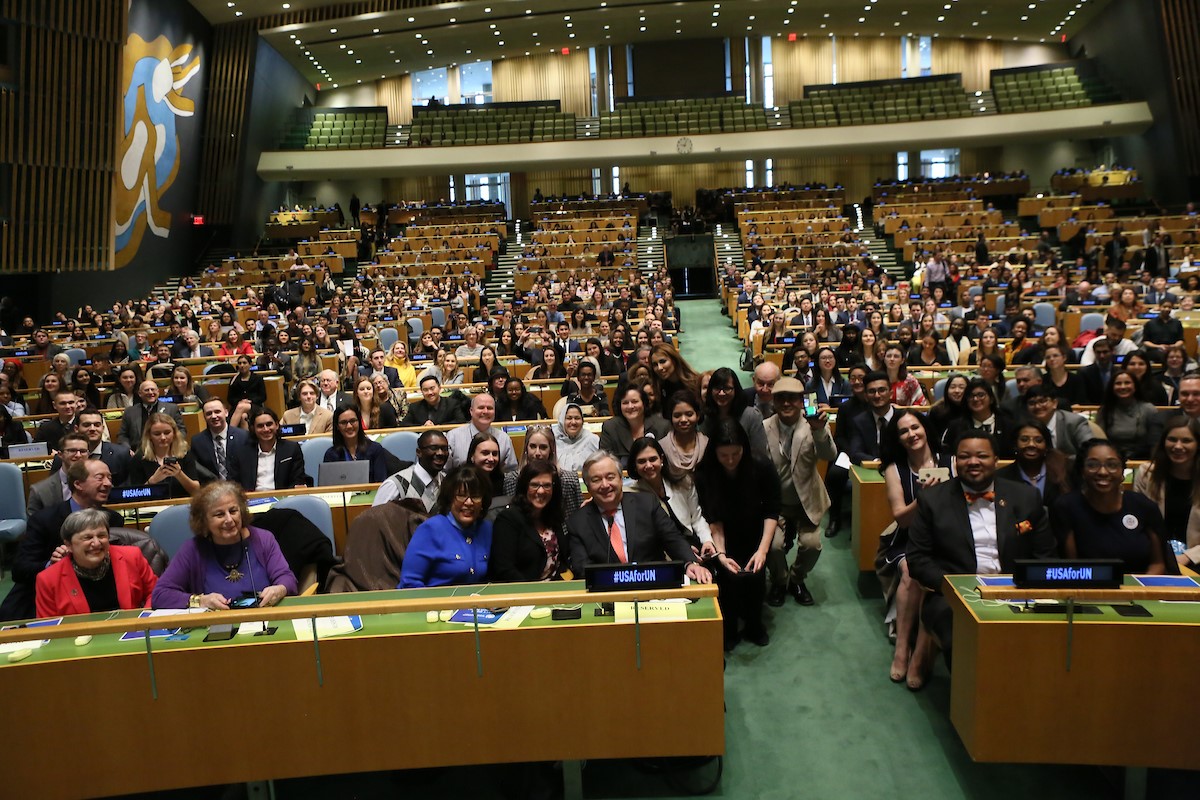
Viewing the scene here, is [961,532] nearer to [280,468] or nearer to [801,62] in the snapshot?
[280,468]

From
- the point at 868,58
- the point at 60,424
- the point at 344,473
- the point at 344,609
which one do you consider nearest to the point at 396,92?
the point at 868,58

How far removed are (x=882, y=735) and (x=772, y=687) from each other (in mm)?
515

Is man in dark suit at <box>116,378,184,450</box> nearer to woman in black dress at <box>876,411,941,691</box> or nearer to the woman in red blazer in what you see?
the woman in red blazer

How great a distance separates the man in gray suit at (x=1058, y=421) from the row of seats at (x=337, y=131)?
21.0 m

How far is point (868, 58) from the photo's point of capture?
27250 millimetres

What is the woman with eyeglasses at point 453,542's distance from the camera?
3312mm

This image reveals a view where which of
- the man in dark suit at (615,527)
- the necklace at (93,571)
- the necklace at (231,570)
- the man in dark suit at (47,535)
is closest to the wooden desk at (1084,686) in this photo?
the man in dark suit at (615,527)

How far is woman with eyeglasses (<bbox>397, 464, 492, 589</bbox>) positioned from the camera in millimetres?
3312

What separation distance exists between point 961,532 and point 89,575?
319 cm

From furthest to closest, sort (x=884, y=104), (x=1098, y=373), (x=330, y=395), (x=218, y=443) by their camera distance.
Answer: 1. (x=884, y=104)
2. (x=330, y=395)
3. (x=1098, y=373)
4. (x=218, y=443)

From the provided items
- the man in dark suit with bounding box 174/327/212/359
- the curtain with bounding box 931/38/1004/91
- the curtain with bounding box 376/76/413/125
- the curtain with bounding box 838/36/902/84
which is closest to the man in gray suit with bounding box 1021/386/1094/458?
the man in dark suit with bounding box 174/327/212/359

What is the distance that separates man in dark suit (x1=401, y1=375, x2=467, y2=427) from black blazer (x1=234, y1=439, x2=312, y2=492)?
114cm

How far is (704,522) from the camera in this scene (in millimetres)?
3924

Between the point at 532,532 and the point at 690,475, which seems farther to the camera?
the point at 690,475
